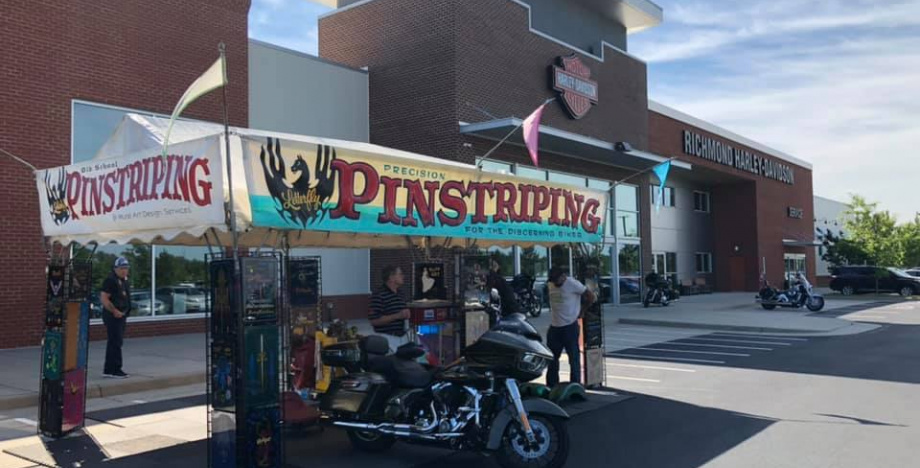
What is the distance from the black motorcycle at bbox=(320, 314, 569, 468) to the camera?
6141 millimetres

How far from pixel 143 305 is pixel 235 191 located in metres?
11.2

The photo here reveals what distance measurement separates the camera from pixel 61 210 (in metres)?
7.83

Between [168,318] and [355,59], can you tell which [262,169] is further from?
[355,59]

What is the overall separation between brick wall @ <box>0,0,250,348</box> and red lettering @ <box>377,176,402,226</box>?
387 inches

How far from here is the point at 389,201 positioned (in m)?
7.51

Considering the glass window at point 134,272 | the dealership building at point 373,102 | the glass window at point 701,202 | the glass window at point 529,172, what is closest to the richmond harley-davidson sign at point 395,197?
the dealership building at point 373,102

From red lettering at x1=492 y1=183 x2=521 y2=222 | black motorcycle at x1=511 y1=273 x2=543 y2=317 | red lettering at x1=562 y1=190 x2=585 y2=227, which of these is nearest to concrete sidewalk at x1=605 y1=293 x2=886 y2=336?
black motorcycle at x1=511 y1=273 x2=543 y2=317

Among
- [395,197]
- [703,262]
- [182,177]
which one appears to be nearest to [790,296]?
[703,262]

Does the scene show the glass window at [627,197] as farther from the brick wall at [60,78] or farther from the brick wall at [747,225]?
the brick wall at [60,78]

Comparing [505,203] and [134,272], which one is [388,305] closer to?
[505,203]

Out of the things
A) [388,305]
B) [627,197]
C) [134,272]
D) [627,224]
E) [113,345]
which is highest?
[627,197]

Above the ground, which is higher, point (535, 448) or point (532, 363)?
point (532, 363)

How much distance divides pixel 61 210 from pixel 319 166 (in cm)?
314

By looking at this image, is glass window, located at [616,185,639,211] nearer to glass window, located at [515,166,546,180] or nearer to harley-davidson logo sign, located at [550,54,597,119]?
harley-davidson logo sign, located at [550,54,597,119]
